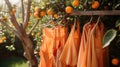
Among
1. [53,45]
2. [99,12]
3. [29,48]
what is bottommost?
[29,48]

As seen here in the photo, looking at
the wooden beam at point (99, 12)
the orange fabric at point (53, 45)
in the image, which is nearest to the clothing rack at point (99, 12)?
the wooden beam at point (99, 12)

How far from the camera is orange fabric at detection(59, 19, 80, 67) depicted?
1.99 m

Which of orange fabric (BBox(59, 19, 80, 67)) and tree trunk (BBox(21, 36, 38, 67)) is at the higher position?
orange fabric (BBox(59, 19, 80, 67))

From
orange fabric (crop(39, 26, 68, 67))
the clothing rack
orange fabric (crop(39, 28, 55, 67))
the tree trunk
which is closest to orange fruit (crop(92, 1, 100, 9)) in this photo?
the clothing rack

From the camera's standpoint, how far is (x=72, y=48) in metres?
1.99

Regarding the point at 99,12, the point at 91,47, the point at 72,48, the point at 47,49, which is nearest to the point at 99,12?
the point at 99,12

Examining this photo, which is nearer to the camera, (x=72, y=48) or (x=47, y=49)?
(x=72, y=48)

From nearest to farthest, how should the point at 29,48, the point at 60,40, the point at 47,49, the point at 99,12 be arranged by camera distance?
the point at 99,12, the point at 60,40, the point at 47,49, the point at 29,48

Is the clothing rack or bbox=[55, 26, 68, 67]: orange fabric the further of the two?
bbox=[55, 26, 68, 67]: orange fabric

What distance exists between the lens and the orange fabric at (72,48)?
199 cm

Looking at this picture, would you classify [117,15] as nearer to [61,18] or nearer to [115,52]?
[115,52]

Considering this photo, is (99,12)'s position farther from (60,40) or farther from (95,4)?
(60,40)

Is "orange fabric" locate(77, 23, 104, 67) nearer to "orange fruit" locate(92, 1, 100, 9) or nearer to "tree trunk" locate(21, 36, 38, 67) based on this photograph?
"orange fruit" locate(92, 1, 100, 9)

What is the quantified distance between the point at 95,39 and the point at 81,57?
0.16m
